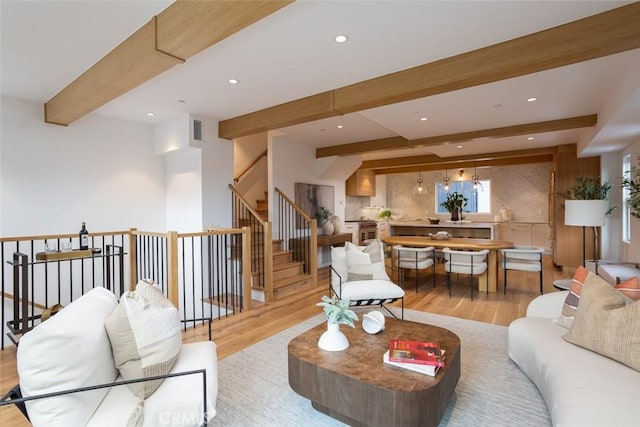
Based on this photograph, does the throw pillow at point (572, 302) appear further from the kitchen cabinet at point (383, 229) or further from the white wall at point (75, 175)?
the kitchen cabinet at point (383, 229)

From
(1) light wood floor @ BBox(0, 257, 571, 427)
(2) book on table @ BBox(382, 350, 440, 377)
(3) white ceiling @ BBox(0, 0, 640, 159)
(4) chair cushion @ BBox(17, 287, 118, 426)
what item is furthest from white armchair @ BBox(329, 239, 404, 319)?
(4) chair cushion @ BBox(17, 287, 118, 426)

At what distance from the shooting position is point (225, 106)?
4.45 meters

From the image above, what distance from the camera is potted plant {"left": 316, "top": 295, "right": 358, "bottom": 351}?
2.13 meters

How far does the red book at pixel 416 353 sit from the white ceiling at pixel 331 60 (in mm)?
2321

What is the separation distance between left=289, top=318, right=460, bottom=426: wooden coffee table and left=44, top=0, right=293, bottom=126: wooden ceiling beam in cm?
218

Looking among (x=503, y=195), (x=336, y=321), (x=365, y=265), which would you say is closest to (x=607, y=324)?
(x=336, y=321)

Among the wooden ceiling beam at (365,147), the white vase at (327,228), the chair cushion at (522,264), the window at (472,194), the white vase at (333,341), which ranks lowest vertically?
the white vase at (333,341)

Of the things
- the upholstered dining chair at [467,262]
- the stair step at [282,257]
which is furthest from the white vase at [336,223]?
the upholstered dining chair at [467,262]

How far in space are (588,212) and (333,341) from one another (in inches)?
147

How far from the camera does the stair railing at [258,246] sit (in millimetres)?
4773

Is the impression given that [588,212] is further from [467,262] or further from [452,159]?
[452,159]

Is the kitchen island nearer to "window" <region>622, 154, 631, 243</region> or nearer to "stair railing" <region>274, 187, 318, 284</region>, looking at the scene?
"window" <region>622, 154, 631, 243</region>

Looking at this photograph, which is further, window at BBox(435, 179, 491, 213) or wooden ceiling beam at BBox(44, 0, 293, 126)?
window at BBox(435, 179, 491, 213)

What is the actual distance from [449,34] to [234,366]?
3302 millimetres
